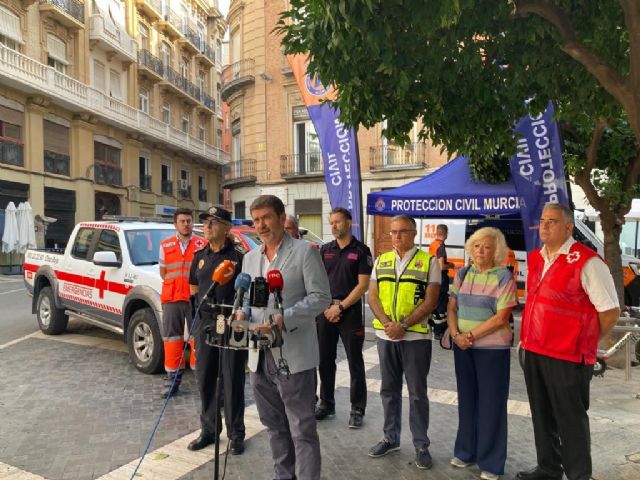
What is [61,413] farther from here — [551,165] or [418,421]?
[551,165]

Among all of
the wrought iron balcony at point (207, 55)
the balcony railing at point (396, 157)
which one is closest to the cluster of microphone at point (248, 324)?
the balcony railing at point (396, 157)

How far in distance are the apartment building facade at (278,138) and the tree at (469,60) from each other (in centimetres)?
1679

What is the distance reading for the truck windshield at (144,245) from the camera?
6.77 m

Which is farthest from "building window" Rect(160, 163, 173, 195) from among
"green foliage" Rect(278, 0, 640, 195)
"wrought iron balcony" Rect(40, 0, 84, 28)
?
"green foliage" Rect(278, 0, 640, 195)

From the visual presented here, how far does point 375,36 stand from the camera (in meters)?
3.49

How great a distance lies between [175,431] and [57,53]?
80.1 feet

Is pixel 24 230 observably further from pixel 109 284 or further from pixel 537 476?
pixel 537 476

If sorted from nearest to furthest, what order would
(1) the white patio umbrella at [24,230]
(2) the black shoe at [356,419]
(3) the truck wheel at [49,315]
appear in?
1. (2) the black shoe at [356,419]
2. (3) the truck wheel at [49,315]
3. (1) the white patio umbrella at [24,230]

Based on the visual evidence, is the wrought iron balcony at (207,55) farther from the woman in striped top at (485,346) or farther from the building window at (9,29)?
the woman in striped top at (485,346)

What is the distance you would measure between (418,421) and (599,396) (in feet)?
9.07

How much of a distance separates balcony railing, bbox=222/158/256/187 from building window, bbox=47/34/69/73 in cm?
908

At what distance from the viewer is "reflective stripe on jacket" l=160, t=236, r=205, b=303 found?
5.34 m

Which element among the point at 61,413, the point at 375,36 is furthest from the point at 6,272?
the point at 375,36

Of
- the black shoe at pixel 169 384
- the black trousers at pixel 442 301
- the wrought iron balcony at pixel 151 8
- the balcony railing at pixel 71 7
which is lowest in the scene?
the black shoe at pixel 169 384
